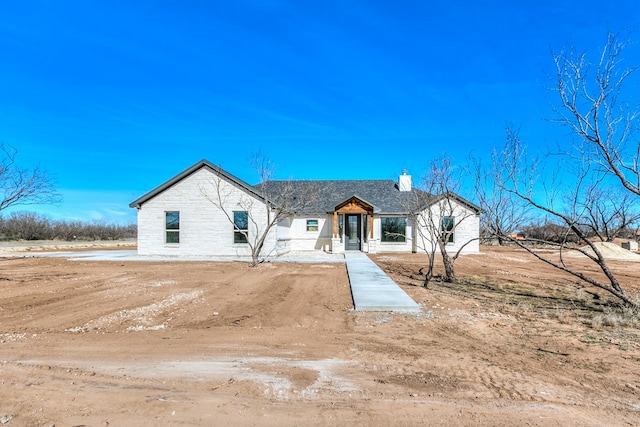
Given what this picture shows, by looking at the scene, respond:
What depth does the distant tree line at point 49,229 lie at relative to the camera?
38.6 meters

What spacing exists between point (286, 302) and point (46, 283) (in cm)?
775

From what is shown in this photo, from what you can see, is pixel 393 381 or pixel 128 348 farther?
pixel 128 348

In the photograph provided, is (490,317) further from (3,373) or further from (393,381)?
(3,373)

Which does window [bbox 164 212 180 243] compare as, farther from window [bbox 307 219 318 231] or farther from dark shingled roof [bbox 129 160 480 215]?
window [bbox 307 219 318 231]

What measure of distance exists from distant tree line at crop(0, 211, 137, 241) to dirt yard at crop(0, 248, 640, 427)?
39019 mm

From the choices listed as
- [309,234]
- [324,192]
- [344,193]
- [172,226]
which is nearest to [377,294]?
[172,226]

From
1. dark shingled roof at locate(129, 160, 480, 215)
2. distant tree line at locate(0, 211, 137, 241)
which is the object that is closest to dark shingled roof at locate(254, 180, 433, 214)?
dark shingled roof at locate(129, 160, 480, 215)

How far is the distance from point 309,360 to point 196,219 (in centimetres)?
1645

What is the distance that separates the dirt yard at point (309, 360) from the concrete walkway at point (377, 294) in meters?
0.35

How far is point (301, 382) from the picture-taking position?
3.78 metres

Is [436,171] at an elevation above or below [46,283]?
above

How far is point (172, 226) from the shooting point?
64.3ft

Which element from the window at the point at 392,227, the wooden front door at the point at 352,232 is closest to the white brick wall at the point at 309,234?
the wooden front door at the point at 352,232

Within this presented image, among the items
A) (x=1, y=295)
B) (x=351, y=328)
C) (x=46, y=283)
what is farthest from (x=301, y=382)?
(x=46, y=283)
